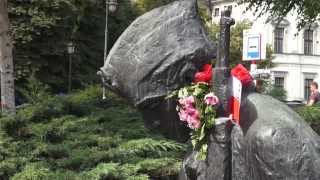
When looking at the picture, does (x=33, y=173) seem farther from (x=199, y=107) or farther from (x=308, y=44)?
(x=308, y=44)

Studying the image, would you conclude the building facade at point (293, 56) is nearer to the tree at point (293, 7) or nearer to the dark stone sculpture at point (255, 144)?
the tree at point (293, 7)

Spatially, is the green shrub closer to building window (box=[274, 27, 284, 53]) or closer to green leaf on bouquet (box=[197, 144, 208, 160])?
green leaf on bouquet (box=[197, 144, 208, 160])

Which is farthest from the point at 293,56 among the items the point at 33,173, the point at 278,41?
the point at 33,173

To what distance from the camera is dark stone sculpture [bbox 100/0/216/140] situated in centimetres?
275

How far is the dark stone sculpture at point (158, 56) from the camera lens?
2746mm

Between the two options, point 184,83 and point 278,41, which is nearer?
point 184,83

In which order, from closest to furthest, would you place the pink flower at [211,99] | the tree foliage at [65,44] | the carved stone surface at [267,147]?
the carved stone surface at [267,147] → the pink flower at [211,99] → the tree foliage at [65,44]

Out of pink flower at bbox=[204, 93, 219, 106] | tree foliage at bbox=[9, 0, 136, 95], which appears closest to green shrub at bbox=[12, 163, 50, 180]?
pink flower at bbox=[204, 93, 219, 106]

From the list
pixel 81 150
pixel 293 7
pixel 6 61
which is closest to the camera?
pixel 81 150

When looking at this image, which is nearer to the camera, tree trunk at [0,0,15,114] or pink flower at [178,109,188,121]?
pink flower at [178,109,188,121]

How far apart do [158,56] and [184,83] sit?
0.17 metres

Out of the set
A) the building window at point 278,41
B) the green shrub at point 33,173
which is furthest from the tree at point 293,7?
the building window at point 278,41

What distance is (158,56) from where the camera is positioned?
2.74 metres

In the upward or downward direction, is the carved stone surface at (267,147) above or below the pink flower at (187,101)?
below
